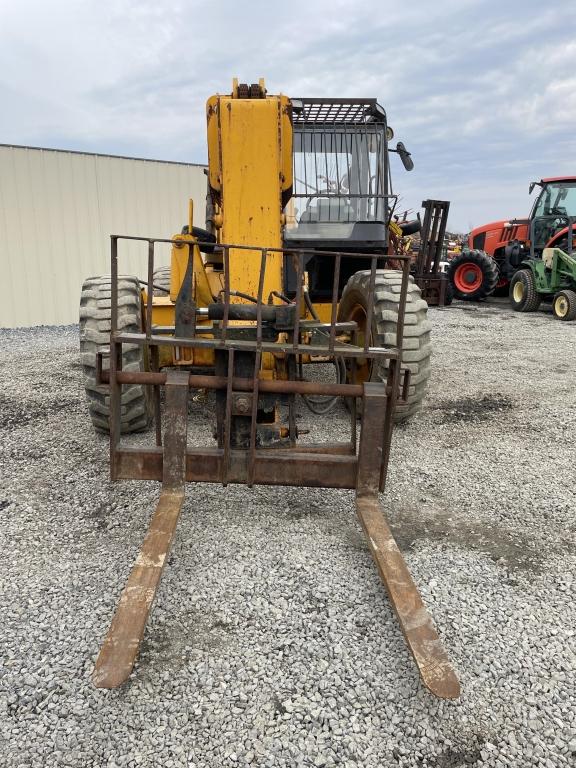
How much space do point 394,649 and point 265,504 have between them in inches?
56.3

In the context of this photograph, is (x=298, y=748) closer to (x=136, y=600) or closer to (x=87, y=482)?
(x=136, y=600)

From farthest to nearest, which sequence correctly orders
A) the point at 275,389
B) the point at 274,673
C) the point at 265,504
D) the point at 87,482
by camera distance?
the point at 87,482 → the point at 265,504 → the point at 275,389 → the point at 274,673

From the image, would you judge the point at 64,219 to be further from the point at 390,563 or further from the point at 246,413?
the point at 390,563

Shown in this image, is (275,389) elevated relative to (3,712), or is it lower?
elevated

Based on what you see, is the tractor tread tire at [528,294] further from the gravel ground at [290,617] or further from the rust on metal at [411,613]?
the rust on metal at [411,613]

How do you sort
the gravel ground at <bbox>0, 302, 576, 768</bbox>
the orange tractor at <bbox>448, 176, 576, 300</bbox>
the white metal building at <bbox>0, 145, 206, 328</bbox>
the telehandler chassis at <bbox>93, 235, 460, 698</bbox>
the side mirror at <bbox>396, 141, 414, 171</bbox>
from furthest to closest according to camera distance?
the orange tractor at <bbox>448, 176, 576, 300</bbox> < the white metal building at <bbox>0, 145, 206, 328</bbox> < the side mirror at <bbox>396, 141, 414, 171</bbox> < the telehandler chassis at <bbox>93, 235, 460, 698</bbox> < the gravel ground at <bbox>0, 302, 576, 768</bbox>

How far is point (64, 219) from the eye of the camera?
39.0ft

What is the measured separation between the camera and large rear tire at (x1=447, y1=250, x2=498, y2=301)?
1579cm

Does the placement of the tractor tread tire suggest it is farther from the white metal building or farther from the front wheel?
the white metal building

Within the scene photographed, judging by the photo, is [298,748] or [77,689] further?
[77,689]

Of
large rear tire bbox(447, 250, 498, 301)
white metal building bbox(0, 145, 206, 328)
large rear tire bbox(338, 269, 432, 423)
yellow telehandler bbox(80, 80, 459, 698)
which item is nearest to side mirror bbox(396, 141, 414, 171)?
yellow telehandler bbox(80, 80, 459, 698)

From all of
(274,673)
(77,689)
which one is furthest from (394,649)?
(77,689)

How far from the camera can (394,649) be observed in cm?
237

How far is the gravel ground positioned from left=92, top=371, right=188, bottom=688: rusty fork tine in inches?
5.7
